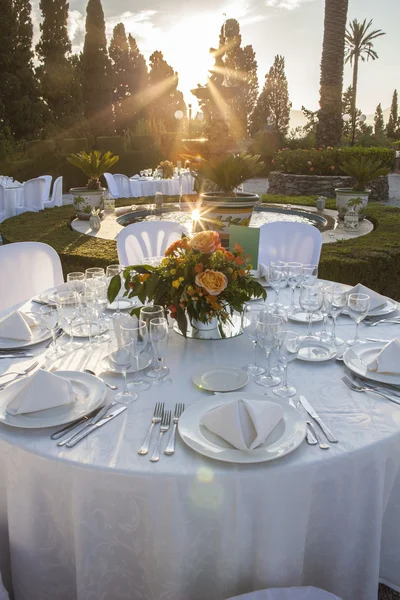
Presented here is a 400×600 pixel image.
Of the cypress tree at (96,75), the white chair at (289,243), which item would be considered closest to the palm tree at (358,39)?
the cypress tree at (96,75)

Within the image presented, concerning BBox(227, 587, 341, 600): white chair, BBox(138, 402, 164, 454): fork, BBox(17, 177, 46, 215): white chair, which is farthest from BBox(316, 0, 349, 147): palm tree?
BBox(227, 587, 341, 600): white chair

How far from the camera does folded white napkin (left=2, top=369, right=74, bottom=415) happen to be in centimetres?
151

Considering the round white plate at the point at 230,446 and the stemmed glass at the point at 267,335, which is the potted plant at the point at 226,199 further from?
the round white plate at the point at 230,446

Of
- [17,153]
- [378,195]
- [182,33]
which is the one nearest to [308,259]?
[182,33]

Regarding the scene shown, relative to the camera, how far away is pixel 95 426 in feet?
4.85

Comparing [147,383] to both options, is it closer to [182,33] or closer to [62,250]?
[62,250]

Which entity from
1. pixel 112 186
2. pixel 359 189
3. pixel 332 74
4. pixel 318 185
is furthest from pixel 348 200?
pixel 332 74

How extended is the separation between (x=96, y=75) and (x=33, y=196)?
16983 mm

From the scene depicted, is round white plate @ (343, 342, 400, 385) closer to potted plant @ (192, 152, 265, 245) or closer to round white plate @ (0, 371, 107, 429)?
round white plate @ (0, 371, 107, 429)

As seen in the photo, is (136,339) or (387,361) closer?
(136,339)

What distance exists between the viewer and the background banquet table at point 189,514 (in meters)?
1.29

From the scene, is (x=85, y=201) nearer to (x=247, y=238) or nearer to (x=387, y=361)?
(x=247, y=238)

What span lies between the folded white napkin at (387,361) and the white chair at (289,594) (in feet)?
2.71

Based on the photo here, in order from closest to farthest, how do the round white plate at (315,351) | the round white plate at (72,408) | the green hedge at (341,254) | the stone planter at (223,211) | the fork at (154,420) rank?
the fork at (154,420)
the round white plate at (72,408)
the round white plate at (315,351)
the stone planter at (223,211)
the green hedge at (341,254)
